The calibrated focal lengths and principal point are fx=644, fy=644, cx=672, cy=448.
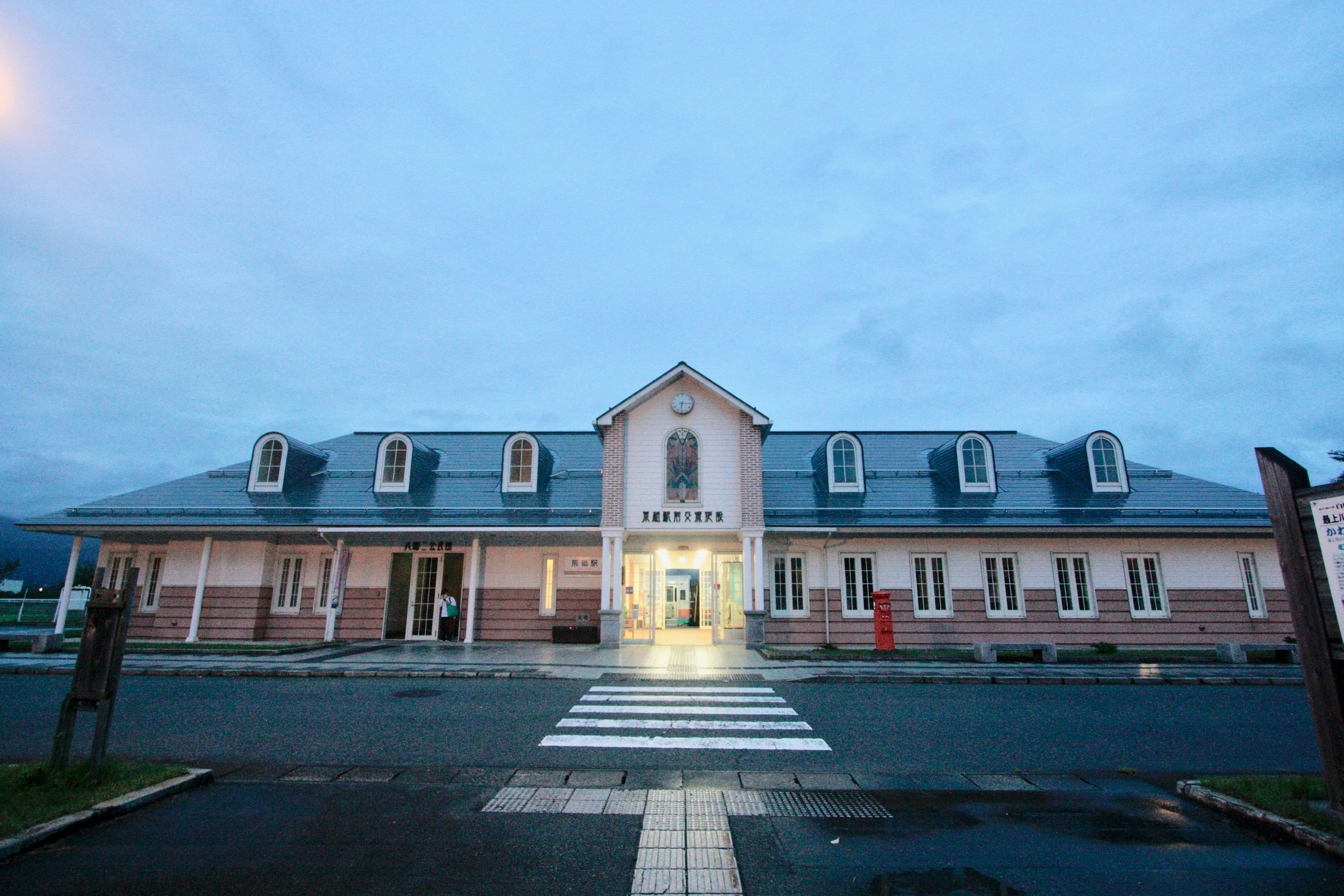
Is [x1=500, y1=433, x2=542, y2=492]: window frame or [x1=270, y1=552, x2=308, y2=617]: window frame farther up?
[x1=500, y1=433, x2=542, y2=492]: window frame

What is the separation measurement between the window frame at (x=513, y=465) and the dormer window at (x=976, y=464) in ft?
45.8

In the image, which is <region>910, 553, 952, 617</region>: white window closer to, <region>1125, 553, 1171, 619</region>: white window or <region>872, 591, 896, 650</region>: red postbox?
<region>872, 591, 896, 650</region>: red postbox

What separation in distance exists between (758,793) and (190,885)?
4219mm

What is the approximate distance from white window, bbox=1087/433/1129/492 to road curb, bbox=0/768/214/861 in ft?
77.4

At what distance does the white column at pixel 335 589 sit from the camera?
18406 mm

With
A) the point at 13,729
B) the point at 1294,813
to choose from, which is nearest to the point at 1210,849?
the point at 1294,813

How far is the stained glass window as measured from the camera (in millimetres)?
18672

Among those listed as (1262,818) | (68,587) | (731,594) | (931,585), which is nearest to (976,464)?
(931,585)

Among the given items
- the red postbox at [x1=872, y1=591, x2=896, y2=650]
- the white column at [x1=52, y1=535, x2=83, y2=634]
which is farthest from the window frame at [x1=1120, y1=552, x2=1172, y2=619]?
the white column at [x1=52, y1=535, x2=83, y2=634]

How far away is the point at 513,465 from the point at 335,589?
6.41 metres

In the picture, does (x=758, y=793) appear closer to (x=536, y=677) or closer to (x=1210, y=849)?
(x=1210, y=849)

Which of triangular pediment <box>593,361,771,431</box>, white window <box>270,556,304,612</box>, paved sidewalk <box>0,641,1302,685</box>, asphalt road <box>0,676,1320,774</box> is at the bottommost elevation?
asphalt road <box>0,676,1320,774</box>

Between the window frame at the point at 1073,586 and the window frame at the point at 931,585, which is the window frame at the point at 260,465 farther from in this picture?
the window frame at the point at 1073,586

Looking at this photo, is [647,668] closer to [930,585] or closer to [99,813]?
[930,585]
